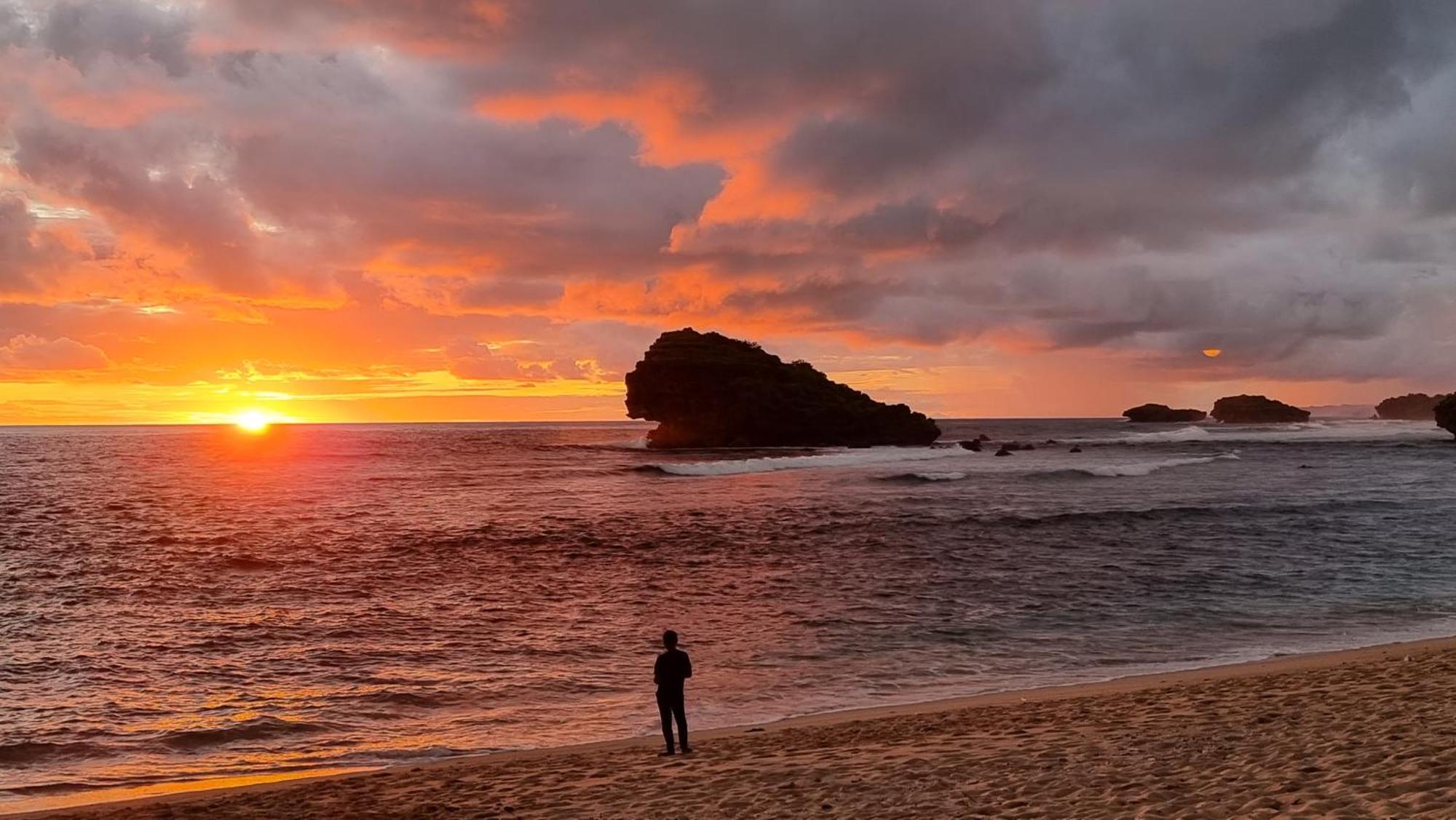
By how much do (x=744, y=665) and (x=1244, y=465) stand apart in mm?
73733

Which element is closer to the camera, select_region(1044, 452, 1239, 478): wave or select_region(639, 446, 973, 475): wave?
select_region(1044, 452, 1239, 478): wave

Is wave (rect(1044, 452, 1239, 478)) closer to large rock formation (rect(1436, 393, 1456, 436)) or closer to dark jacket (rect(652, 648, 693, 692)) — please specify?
large rock formation (rect(1436, 393, 1456, 436))

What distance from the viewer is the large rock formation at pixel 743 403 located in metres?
107


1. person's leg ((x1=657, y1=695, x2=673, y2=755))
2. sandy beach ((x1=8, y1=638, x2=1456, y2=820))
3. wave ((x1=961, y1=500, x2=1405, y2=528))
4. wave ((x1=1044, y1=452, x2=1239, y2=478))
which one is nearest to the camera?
sandy beach ((x1=8, y1=638, x2=1456, y2=820))

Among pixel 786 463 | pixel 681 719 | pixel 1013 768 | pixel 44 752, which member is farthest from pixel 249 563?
pixel 786 463

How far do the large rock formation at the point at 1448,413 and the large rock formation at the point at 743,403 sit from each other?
5694 cm

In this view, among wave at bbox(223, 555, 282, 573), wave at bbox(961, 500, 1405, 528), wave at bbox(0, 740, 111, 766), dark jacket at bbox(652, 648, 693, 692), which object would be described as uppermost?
dark jacket at bbox(652, 648, 693, 692)

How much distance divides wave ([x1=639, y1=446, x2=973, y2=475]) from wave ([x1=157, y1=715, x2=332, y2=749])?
60108 mm

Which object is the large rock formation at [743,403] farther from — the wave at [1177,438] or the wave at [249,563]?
the wave at [249,563]

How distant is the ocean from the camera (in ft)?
49.1

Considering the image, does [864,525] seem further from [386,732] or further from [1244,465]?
[1244,465]

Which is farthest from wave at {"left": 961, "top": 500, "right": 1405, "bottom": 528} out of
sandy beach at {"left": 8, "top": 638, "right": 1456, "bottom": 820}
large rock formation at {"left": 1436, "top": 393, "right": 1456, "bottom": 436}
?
large rock formation at {"left": 1436, "top": 393, "right": 1456, "bottom": 436}

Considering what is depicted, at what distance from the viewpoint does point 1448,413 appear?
105 meters

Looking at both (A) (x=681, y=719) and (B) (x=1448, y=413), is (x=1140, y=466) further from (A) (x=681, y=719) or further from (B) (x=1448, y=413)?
→ (A) (x=681, y=719)
